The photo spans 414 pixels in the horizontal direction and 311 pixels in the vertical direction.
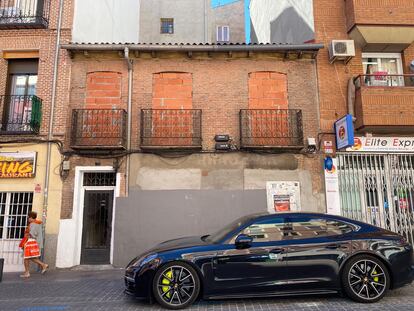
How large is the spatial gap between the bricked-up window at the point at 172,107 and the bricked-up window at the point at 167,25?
41.9 feet

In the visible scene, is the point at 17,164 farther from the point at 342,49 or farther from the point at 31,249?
the point at 342,49

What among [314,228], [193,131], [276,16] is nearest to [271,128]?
[193,131]

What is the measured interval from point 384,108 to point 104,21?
34.7ft

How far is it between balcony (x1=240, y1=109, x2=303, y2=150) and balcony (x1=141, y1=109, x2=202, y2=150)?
1491 millimetres

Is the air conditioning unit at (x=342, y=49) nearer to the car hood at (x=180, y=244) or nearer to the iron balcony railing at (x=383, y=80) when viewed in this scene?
the iron balcony railing at (x=383, y=80)

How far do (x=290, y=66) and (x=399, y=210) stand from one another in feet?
18.7

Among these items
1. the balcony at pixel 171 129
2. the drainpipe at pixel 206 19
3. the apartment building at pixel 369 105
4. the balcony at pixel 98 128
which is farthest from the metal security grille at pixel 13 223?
the drainpipe at pixel 206 19

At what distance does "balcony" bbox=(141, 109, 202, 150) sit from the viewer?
421 inches

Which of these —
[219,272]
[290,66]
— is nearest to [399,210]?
[290,66]

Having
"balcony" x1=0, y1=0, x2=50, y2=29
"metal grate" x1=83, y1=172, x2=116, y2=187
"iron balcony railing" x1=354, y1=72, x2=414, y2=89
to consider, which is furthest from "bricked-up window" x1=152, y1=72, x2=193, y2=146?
"iron balcony railing" x1=354, y1=72, x2=414, y2=89

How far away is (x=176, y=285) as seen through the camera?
5789mm

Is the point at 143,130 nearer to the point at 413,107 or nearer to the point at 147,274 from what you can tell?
the point at 147,274

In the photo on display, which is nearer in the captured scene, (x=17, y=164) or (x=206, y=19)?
(x=17, y=164)

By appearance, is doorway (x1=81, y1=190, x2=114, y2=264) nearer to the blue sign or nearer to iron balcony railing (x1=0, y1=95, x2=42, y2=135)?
iron balcony railing (x1=0, y1=95, x2=42, y2=135)
